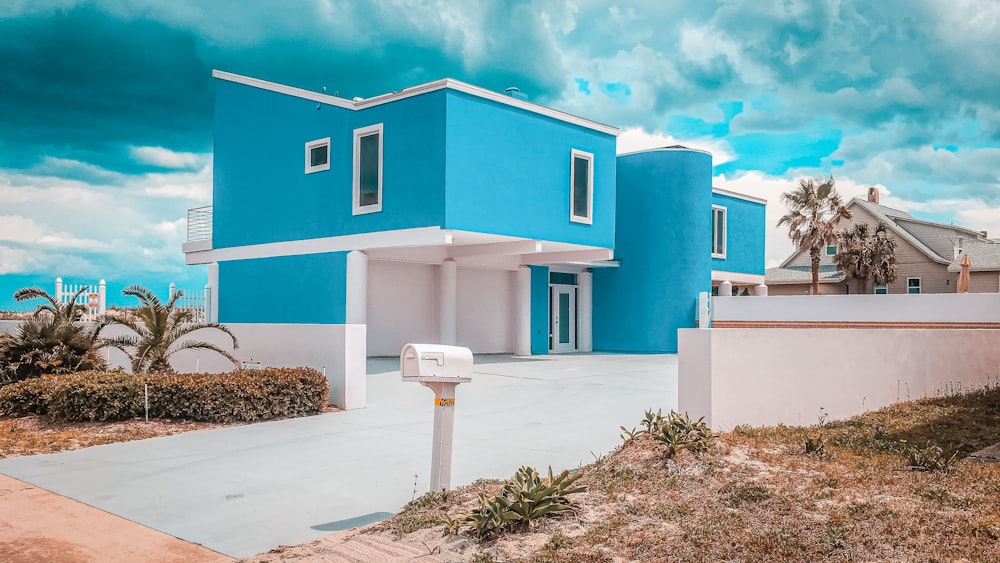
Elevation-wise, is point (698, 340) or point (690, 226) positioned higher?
point (690, 226)

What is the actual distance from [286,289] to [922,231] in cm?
3018

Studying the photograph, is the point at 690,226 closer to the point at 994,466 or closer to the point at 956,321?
the point at 956,321

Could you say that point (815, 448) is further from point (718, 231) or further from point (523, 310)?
point (718, 231)

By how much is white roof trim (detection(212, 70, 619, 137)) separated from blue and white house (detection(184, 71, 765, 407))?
49 millimetres

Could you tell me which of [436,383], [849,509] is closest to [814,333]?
[849,509]

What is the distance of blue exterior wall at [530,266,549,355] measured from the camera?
25.2 metres

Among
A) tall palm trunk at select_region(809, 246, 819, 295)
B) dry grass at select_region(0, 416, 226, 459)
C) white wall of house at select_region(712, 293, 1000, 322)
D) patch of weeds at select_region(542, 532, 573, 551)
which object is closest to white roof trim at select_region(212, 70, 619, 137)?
white wall of house at select_region(712, 293, 1000, 322)

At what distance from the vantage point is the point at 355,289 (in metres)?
18.7

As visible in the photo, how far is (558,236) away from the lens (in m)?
20.5

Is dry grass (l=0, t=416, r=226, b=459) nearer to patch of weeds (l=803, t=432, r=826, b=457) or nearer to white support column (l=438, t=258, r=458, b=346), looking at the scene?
patch of weeds (l=803, t=432, r=826, b=457)

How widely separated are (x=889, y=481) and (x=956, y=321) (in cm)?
1127

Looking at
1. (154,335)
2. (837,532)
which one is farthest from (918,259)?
(837,532)

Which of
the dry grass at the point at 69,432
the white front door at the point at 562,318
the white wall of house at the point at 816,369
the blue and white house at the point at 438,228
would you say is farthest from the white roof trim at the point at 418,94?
the white wall of house at the point at 816,369

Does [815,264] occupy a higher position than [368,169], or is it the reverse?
[368,169]
